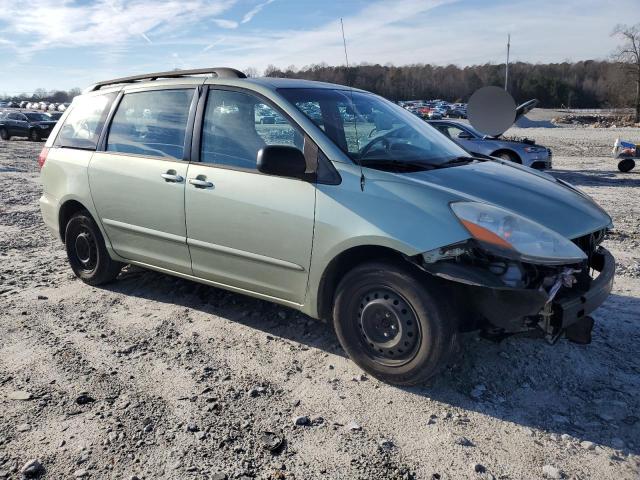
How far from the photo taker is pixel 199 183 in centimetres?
395

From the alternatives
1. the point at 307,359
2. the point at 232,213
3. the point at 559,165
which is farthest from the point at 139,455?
the point at 559,165

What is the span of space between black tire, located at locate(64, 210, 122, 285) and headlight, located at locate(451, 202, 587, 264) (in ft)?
11.0

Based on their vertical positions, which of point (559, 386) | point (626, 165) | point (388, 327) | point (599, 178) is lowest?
point (599, 178)

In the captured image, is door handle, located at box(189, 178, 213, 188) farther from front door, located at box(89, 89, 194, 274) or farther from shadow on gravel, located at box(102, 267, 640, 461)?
shadow on gravel, located at box(102, 267, 640, 461)

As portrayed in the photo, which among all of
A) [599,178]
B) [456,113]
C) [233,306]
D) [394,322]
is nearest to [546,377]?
[394,322]

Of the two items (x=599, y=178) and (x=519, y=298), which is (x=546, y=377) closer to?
(x=519, y=298)

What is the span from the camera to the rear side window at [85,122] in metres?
4.84

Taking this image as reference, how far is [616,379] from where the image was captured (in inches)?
133

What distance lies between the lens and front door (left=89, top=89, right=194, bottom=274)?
13.7 feet

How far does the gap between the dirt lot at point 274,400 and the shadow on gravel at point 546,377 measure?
0.01m

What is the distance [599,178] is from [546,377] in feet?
40.2

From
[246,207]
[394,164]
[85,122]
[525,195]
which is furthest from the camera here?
[85,122]

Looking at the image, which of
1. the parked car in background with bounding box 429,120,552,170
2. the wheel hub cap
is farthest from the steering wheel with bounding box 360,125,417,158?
the parked car in background with bounding box 429,120,552,170

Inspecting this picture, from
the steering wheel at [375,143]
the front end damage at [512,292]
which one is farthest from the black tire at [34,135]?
the front end damage at [512,292]
